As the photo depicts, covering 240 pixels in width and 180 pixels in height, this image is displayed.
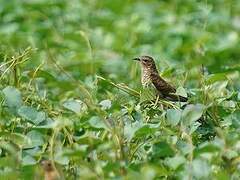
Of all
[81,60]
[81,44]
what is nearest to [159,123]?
[81,60]

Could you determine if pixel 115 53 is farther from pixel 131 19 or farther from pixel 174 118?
pixel 174 118

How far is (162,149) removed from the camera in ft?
13.9

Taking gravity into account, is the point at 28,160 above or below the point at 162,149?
below

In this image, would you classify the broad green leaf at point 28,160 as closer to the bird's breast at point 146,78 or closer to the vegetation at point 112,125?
the vegetation at point 112,125

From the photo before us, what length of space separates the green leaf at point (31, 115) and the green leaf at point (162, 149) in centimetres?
55

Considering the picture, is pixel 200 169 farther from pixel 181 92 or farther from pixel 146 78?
pixel 146 78

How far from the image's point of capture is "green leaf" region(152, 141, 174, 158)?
4.22 meters

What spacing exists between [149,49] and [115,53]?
1.26 feet

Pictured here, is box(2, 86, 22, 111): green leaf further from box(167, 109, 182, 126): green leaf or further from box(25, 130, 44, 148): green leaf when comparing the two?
box(167, 109, 182, 126): green leaf

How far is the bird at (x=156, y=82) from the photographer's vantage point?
5.05 meters

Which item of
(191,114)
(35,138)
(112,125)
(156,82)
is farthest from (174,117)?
(156,82)

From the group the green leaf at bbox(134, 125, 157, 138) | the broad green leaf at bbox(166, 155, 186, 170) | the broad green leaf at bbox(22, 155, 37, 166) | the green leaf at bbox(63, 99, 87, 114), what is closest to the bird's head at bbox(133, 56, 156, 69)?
the green leaf at bbox(63, 99, 87, 114)

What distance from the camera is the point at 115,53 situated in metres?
8.09

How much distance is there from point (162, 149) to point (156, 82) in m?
1.04
